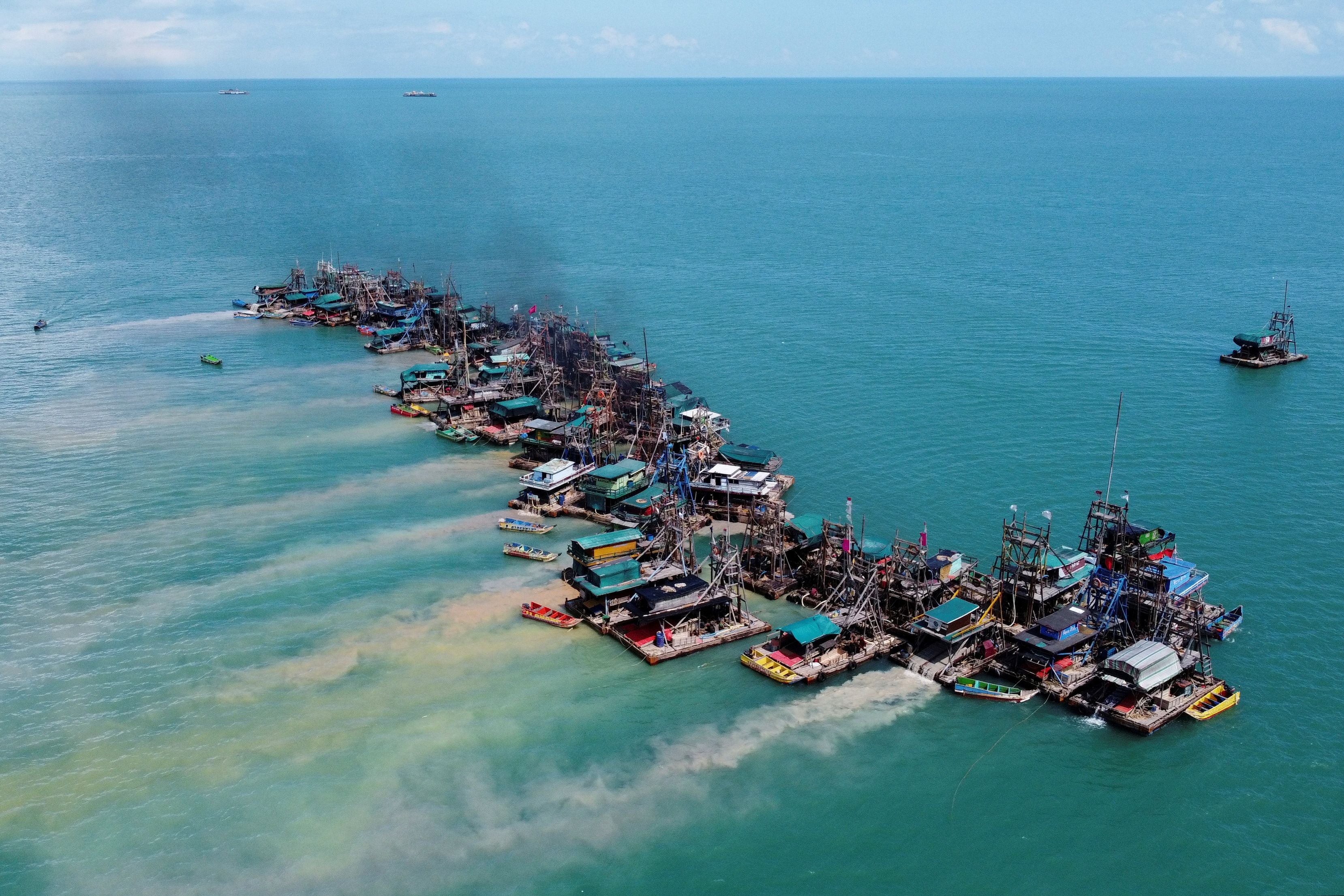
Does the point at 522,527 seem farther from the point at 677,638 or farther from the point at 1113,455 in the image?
the point at 1113,455

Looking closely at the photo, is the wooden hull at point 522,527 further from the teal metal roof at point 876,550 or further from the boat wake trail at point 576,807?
the boat wake trail at point 576,807

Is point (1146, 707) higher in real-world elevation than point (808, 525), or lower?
lower

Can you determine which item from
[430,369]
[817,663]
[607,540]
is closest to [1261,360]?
[817,663]

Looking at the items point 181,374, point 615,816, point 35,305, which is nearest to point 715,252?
point 181,374

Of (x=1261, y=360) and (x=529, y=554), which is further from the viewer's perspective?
(x=1261, y=360)

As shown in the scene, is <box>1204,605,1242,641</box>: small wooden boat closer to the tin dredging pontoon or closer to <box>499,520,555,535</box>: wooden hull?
<box>499,520,555,535</box>: wooden hull

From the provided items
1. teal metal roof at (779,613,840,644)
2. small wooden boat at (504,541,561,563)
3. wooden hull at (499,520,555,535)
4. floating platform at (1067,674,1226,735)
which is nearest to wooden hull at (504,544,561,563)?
small wooden boat at (504,541,561,563)

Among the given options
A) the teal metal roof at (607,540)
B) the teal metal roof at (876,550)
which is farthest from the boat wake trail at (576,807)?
the teal metal roof at (607,540)

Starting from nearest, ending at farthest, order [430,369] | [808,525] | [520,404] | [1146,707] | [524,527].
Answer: [1146,707], [808,525], [524,527], [520,404], [430,369]
